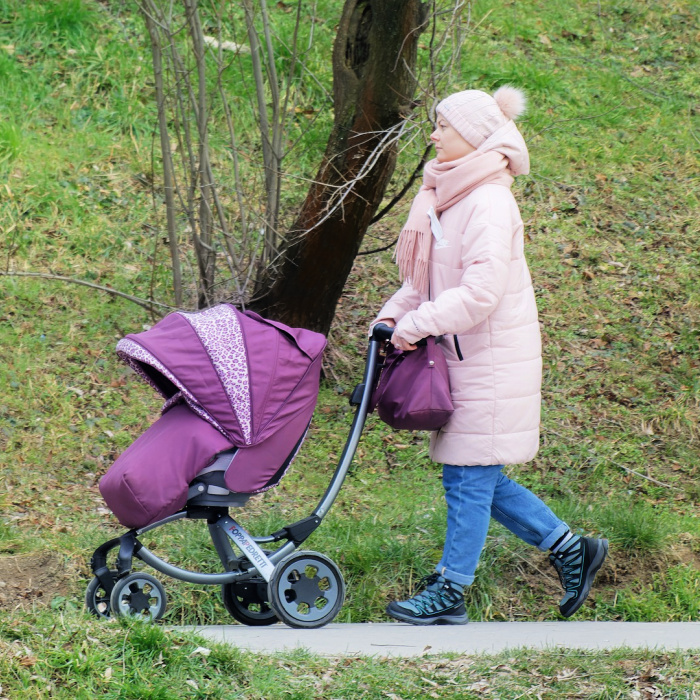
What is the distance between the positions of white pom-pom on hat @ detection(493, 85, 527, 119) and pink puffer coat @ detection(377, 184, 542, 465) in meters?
0.33

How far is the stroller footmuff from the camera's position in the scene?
351 centimetres

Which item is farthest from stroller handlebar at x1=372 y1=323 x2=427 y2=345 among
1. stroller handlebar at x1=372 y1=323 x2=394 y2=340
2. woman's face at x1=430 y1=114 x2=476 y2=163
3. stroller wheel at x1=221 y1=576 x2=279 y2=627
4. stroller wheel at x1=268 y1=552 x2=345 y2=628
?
stroller wheel at x1=221 y1=576 x2=279 y2=627

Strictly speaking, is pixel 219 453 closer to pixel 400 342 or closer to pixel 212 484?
pixel 212 484

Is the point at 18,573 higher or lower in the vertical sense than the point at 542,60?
lower

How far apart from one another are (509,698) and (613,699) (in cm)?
34

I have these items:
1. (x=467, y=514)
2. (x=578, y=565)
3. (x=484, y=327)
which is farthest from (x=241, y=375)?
(x=578, y=565)

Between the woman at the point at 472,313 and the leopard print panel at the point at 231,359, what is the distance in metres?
0.64

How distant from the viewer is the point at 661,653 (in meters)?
3.46

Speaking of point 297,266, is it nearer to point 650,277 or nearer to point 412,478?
point 412,478

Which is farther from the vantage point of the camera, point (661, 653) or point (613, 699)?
point (661, 653)

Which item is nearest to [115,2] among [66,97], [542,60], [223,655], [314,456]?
[66,97]

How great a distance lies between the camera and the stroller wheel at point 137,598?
3582mm

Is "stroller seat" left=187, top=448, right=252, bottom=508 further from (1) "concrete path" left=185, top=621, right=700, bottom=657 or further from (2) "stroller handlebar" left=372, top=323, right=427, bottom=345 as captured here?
(2) "stroller handlebar" left=372, top=323, right=427, bottom=345

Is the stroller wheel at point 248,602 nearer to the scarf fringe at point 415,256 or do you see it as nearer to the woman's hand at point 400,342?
the woman's hand at point 400,342
